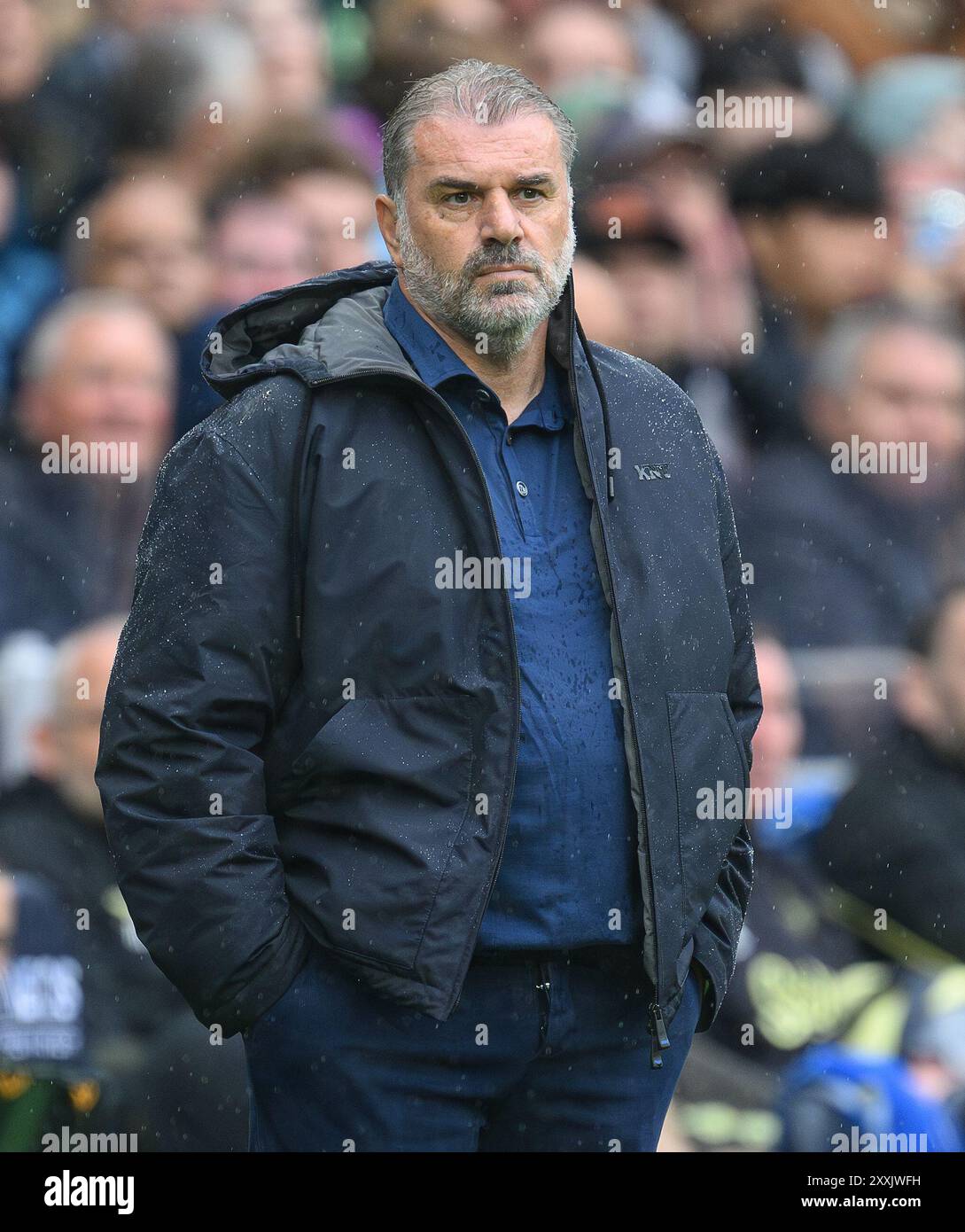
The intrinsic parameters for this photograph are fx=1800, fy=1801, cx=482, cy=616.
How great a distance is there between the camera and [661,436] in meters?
2.34

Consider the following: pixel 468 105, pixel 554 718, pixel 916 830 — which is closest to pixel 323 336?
pixel 468 105

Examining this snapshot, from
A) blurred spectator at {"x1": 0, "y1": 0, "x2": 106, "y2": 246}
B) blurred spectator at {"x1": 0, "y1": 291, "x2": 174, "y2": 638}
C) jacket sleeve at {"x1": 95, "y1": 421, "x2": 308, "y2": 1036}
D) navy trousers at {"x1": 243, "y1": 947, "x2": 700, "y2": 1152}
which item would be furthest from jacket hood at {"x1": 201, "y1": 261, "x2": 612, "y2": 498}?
blurred spectator at {"x1": 0, "y1": 0, "x2": 106, "y2": 246}

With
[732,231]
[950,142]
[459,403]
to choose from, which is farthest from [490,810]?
[950,142]

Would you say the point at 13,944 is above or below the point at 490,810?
below

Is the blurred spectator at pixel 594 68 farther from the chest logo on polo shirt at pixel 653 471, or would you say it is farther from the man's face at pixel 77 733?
the chest logo on polo shirt at pixel 653 471

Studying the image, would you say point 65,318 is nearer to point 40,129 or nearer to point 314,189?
point 40,129

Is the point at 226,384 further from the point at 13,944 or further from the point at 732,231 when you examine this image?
the point at 732,231

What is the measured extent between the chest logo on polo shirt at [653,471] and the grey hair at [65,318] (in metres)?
1.68

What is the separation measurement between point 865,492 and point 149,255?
163 cm

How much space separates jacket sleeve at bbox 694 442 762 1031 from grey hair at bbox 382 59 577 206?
500mm

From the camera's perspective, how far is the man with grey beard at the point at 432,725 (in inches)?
81.4

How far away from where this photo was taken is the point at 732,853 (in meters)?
2.40

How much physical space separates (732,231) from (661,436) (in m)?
1.84
